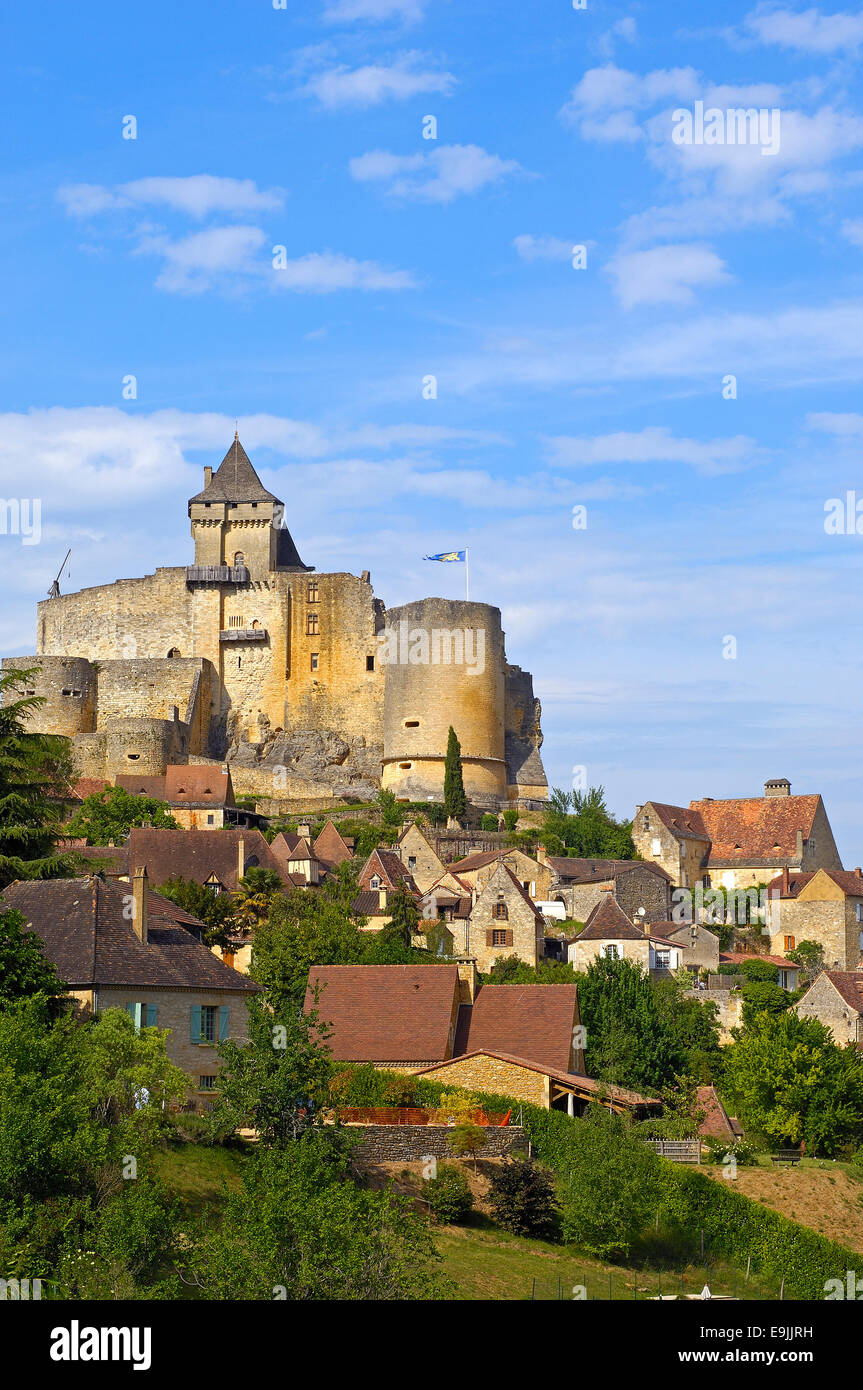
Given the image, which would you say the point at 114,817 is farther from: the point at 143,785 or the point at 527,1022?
the point at 527,1022

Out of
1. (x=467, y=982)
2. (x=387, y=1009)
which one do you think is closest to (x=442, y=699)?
(x=467, y=982)

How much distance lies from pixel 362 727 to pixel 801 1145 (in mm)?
40868

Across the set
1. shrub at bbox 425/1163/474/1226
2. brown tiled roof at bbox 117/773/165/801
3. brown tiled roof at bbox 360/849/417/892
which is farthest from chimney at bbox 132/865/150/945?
brown tiled roof at bbox 117/773/165/801

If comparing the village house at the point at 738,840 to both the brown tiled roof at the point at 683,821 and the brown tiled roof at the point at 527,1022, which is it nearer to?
the brown tiled roof at the point at 683,821

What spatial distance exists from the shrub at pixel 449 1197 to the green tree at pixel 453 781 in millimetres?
40757

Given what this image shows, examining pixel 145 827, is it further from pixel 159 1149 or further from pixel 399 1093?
pixel 159 1149

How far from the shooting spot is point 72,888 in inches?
1389

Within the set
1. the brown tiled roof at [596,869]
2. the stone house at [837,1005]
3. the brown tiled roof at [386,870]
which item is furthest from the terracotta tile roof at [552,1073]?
the brown tiled roof at [596,869]

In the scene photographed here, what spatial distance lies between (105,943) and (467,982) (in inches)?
452

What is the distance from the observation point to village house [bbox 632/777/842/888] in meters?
68.5

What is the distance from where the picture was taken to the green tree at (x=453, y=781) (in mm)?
72750

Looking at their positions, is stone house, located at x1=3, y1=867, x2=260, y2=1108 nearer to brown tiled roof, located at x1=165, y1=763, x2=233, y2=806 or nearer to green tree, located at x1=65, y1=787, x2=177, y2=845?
green tree, located at x1=65, y1=787, x2=177, y2=845

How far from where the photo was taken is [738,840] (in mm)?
70125
